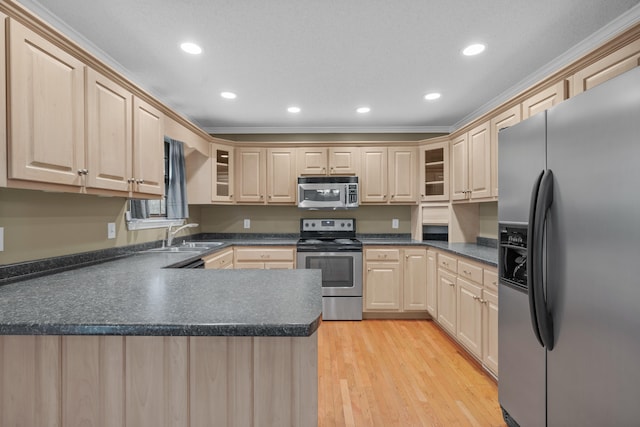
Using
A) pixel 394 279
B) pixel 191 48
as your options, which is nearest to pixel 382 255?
pixel 394 279

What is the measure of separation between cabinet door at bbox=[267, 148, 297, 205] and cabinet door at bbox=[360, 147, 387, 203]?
3.03 feet

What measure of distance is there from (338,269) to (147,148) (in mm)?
2383

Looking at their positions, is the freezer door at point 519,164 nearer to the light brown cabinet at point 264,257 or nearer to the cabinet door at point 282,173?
the light brown cabinet at point 264,257

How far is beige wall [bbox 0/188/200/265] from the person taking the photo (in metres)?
1.61

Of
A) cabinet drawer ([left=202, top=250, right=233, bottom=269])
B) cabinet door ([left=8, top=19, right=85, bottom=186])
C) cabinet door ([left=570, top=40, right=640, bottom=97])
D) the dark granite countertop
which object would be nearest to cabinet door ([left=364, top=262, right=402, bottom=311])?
the dark granite countertop

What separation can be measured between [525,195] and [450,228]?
87.3 inches

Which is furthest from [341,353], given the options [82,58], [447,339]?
[82,58]

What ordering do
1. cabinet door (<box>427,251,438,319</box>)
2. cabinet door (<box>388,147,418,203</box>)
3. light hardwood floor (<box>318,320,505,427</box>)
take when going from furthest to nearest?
cabinet door (<box>388,147,418,203</box>)
cabinet door (<box>427,251,438,319</box>)
light hardwood floor (<box>318,320,505,427</box>)

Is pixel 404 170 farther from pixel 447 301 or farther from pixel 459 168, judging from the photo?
pixel 447 301

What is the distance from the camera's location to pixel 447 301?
10.2 ft

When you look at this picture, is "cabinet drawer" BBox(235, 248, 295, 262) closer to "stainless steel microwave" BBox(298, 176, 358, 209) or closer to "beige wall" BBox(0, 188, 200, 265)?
"stainless steel microwave" BBox(298, 176, 358, 209)

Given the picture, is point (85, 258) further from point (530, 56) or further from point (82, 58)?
point (530, 56)

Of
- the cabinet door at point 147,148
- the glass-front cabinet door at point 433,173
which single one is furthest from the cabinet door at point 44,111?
the glass-front cabinet door at point 433,173

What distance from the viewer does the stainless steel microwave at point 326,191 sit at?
12.8ft
